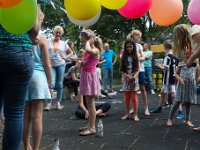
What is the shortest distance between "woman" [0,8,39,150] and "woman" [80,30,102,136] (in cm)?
218

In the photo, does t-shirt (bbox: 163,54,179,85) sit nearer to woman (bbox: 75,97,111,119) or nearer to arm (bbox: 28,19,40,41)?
woman (bbox: 75,97,111,119)

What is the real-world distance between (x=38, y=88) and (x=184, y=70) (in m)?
2.95

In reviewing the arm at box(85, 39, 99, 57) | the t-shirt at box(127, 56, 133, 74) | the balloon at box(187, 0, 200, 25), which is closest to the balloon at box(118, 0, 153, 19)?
the balloon at box(187, 0, 200, 25)

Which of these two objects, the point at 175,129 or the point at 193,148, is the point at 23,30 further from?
the point at 175,129

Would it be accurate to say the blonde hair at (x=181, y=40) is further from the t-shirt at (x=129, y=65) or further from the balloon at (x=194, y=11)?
the balloon at (x=194, y=11)

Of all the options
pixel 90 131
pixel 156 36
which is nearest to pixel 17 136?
pixel 90 131

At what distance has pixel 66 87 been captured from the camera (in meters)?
11.0

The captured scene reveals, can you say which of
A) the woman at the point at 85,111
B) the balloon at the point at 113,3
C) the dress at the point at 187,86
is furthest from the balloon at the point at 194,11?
the woman at the point at 85,111

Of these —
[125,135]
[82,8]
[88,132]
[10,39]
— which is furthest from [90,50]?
[10,39]

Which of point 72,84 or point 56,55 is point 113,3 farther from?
point 72,84

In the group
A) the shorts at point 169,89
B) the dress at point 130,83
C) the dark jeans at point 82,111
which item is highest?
the dress at point 130,83

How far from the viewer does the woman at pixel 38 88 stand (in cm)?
363

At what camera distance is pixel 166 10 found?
12.0ft

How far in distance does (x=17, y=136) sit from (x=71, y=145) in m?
1.67
